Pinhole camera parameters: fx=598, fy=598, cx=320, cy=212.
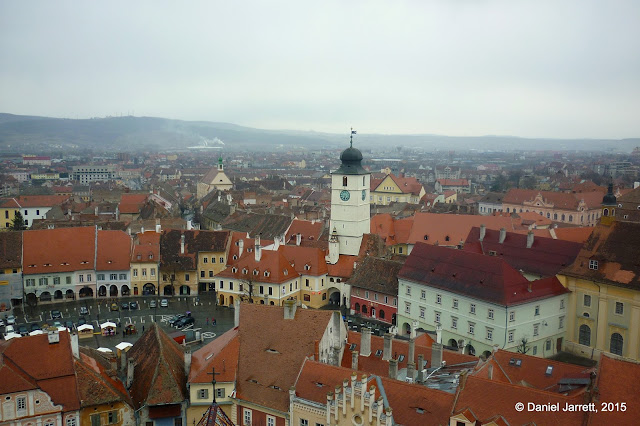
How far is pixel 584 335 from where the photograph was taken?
5484 centimetres

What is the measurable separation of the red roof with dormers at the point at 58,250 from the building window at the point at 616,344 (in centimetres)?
5742

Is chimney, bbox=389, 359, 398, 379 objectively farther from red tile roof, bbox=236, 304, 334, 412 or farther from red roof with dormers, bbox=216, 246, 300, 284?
red roof with dormers, bbox=216, 246, 300, 284

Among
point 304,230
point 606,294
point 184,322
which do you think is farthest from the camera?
point 304,230

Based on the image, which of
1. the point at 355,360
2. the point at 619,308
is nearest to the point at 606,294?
the point at 619,308

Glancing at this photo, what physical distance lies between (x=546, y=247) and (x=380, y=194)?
105m

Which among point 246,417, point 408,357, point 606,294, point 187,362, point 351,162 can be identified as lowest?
point 246,417

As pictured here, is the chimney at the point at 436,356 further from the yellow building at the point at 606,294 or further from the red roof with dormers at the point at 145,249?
the red roof with dormers at the point at 145,249

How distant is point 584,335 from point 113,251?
179ft

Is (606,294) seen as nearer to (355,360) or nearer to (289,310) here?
(355,360)

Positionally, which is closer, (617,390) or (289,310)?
(617,390)

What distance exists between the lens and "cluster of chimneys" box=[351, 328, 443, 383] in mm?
35750

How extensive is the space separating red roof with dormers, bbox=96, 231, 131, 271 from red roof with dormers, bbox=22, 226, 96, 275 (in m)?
0.86

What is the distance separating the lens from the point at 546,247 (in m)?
61.4

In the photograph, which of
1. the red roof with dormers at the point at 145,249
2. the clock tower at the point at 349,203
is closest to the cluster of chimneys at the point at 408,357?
the clock tower at the point at 349,203
